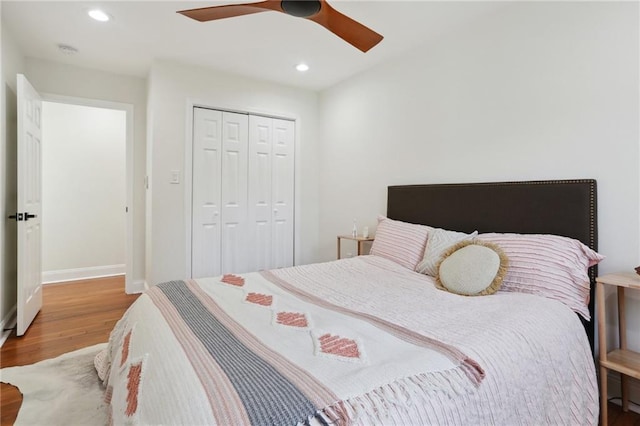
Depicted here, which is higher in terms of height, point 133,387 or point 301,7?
point 301,7

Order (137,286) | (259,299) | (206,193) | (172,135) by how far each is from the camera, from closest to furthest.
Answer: (259,299) < (172,135) < (206,193) < (137,286)

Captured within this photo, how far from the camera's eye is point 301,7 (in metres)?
1.80

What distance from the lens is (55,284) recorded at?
4.32m

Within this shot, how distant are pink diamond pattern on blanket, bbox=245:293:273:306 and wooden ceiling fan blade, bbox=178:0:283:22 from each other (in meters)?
1.53

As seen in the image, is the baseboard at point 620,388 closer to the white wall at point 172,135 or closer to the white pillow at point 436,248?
the white pillow at point 436,248

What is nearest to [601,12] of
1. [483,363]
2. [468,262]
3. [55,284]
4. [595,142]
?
[595,142]

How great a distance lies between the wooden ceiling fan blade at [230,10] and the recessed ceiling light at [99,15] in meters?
1.14

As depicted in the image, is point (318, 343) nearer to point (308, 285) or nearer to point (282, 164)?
point (308, 285)

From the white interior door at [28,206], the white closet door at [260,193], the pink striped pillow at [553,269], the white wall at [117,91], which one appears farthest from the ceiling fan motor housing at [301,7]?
the white wall at [117,91]

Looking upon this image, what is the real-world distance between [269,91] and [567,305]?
355 centimetres

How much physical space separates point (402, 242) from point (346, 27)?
5.05 feet

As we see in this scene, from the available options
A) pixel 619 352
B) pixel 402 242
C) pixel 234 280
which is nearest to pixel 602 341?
pixel 619 352

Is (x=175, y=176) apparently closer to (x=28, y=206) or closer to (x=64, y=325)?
(x=28, y=206)

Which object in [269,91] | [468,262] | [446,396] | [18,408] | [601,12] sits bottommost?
[18,408]
